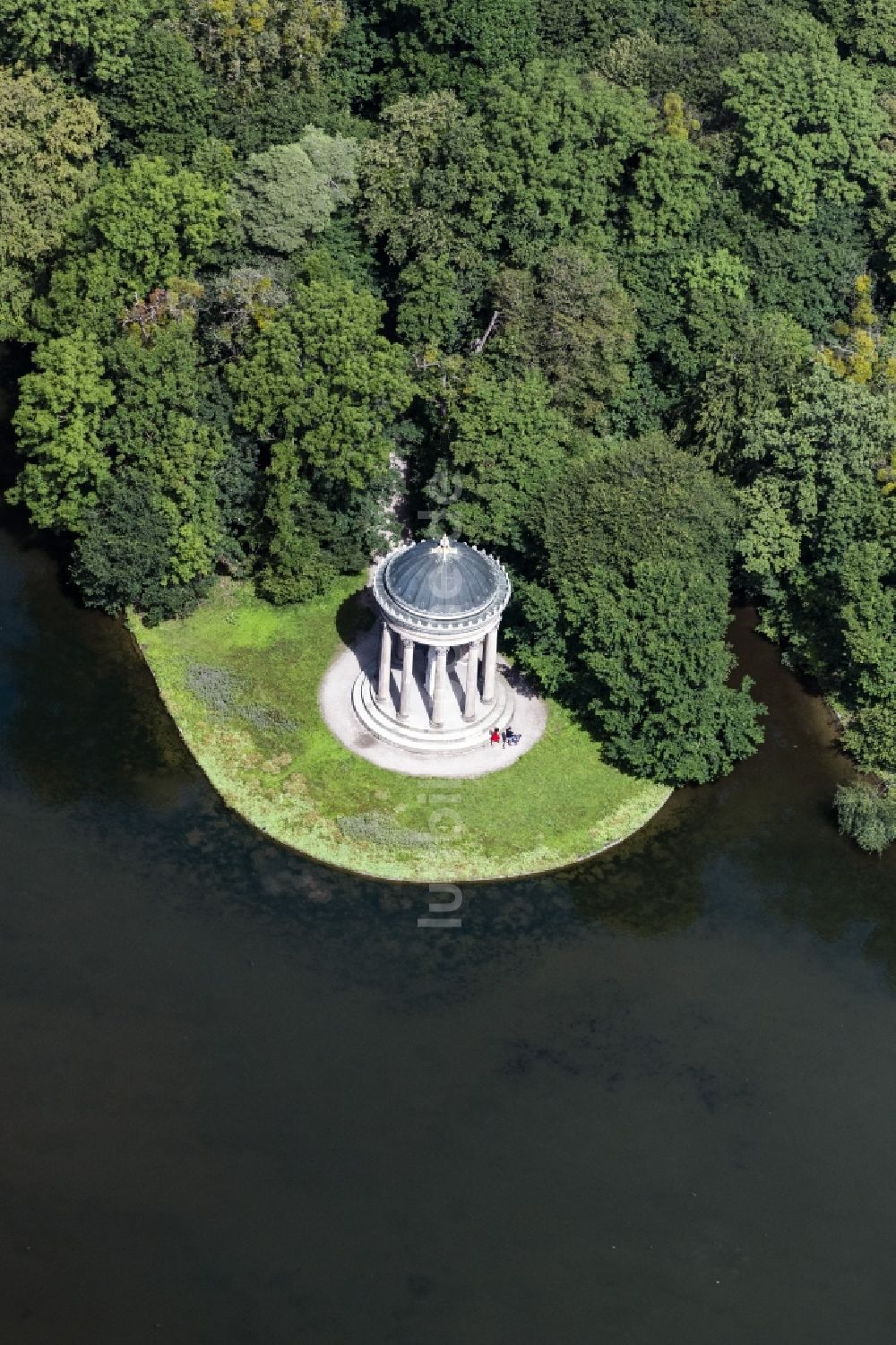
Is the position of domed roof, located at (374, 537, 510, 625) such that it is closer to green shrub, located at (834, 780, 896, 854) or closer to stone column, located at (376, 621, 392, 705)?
stone column, located at (376, 621, 392, 705)

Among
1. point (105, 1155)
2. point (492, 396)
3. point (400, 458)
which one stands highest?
point (492, 396)

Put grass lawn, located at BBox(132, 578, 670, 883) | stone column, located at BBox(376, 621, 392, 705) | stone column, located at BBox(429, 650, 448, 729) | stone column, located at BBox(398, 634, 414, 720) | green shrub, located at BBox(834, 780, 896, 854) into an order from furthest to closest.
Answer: stone column, located at BBox(429, 650, 448, 729) < stone column, located at BBox(376, 621, 392, 705) < green shrub, located at BBox(834, 780, 896, 854) < stone column, located at BBox(398, 634, 414, 720) < grass lawn, located at BBox(132, 578, 670, 883)

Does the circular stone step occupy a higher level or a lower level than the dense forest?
lower

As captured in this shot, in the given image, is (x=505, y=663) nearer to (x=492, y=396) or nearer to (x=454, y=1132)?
(x=492, y=396)

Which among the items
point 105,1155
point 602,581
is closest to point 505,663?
point 602,581

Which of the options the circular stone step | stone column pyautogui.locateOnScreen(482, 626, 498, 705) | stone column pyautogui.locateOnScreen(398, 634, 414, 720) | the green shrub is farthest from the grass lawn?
the green shrub

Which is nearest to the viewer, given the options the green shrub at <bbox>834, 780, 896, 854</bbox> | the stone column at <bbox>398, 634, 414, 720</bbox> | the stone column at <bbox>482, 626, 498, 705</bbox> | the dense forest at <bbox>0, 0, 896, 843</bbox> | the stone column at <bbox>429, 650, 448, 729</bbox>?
the stone column at <bbox>398, 634, 414, 720</bbox>
